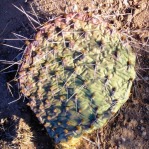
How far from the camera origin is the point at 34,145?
2.72 m

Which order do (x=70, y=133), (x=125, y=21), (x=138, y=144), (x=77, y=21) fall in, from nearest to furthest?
(x=77, y=21) < (x=70, y=133) < (x=138, y=144) < (x=125, y=21)

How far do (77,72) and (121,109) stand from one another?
0.57 meters

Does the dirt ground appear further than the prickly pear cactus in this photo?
Yes

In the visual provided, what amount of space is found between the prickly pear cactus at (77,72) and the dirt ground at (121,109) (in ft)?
0.77

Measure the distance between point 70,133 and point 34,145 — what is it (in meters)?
0.43

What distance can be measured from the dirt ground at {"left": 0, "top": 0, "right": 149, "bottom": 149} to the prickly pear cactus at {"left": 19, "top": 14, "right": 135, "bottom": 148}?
0.24 metres

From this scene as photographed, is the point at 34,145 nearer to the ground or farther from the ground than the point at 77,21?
nearer to the ground

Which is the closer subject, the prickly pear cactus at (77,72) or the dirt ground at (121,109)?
the prickly pear cactus at (77,72)

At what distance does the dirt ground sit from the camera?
8.63 ft

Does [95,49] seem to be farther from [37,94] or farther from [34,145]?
[34,145]

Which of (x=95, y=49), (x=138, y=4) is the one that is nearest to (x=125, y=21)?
(x=138, y=4)

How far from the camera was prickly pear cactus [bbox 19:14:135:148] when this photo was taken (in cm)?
229

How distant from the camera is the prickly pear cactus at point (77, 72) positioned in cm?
229

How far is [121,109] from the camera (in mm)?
2682
